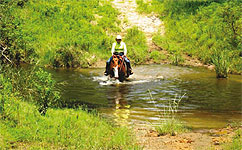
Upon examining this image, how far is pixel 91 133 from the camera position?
289 inches

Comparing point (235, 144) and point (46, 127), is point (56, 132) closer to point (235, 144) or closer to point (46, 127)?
point (46, 127)

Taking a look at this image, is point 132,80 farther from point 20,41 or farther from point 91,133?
point 91,133

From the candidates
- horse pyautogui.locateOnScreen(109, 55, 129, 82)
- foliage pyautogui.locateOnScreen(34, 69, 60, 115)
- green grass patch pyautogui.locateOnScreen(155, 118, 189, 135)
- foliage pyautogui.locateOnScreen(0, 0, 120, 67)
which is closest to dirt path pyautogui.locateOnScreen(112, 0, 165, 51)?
foliage pyautogui.locateOnScreen(0, 0, 120, 67)

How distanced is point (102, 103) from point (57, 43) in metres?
13.6

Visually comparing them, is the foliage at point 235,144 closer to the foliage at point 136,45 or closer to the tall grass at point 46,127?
the tall grass at point 46,127

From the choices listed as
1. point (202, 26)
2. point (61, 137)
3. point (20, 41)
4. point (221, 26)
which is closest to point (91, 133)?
point (61, 137)

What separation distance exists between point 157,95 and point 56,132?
6.91m

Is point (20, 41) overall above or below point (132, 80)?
above

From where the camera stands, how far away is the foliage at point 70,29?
23.0 meters

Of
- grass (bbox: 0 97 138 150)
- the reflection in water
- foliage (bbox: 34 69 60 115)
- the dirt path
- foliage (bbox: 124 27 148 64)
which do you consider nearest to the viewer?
grass (bbox: 0 97 138 150)

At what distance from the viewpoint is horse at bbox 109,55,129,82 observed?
1692cm

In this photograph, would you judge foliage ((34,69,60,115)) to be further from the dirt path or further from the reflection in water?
the dirt path

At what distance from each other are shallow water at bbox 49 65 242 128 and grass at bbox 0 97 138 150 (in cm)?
130

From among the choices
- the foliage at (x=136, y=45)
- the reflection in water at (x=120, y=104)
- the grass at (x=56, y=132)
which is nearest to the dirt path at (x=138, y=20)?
the foliage at (x=136, y=45)
